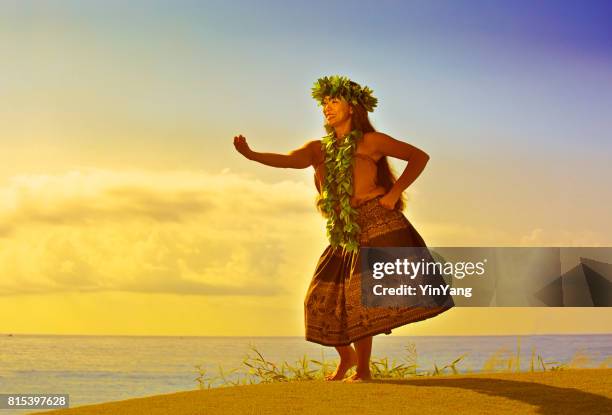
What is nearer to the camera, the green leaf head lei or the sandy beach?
the sandy beach

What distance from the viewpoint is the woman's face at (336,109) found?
6.56 metres

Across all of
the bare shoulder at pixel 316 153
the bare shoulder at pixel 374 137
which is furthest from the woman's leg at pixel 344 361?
the bare shoulder at pixel 374 137

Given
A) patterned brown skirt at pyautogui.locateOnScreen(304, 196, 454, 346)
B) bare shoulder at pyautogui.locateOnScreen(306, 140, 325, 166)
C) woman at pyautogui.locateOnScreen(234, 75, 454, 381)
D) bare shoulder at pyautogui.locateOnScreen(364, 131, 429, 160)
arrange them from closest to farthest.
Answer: patterned brown skirt at pyautogui.locateOnScreen(304, 196, 454, 346) < woman at pyautogui.locateOnScreen(234, 75, 454, 381) < bare shoulder at pyautogui.locateOnScreen(364, 131, 429, 160) < bare shoulder at pyautogui.locateOnScreen(306, 140, 325, 166)

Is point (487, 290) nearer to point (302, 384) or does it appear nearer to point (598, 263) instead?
point (598, 263)

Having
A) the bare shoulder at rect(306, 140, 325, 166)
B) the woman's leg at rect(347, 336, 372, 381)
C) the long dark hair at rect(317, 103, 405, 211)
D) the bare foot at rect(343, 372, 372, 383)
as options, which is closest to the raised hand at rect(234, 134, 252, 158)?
the bare shoulder at rect(306, 140, 325, 166)

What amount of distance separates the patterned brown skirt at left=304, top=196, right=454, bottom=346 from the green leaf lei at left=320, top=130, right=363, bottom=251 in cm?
9

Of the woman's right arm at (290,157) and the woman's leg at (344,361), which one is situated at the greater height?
the woman's right arm at (290,157)

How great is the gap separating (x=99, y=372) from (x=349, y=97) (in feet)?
24.8

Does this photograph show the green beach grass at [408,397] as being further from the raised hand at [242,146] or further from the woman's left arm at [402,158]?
the raised hand at [242,146]

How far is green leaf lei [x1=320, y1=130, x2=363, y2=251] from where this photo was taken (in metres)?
6.33

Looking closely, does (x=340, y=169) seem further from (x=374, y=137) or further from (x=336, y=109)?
(x=336, y=109)

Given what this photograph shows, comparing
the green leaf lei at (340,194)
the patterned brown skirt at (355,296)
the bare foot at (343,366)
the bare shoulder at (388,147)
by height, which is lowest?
the bare foot at (343,366)

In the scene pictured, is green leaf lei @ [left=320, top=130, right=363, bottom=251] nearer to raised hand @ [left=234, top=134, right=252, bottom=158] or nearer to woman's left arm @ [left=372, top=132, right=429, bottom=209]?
woman's left arm @ [left=372, top=132, right=429, bottom=209]

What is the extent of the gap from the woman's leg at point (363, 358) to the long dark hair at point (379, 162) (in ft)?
3.44
